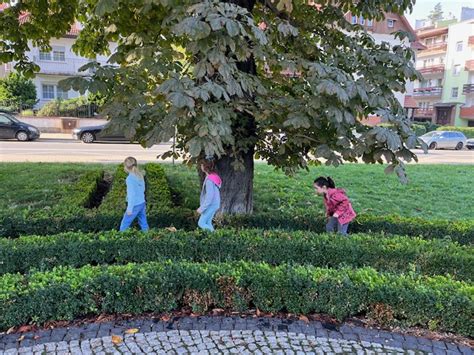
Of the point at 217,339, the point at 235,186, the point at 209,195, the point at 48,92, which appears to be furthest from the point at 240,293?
the point at 48,92

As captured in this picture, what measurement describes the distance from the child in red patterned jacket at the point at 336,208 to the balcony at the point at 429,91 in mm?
48709

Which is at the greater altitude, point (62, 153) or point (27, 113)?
point (27, 113)

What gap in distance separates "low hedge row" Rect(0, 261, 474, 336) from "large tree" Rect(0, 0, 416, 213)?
3.99 ft

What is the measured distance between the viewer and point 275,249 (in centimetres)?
482

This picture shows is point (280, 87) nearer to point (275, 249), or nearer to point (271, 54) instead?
point (271, 54)

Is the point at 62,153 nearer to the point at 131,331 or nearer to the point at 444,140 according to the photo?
the point at 131,331

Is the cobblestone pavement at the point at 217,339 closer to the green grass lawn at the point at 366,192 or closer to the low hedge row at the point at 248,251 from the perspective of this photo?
the low hedge row at the point at 248,251

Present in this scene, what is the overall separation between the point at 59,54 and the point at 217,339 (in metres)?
32.5

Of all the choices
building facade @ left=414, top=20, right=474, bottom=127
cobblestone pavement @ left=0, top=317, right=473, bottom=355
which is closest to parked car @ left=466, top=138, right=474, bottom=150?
building facade @ left=414, top=20, right=474, bottom=127

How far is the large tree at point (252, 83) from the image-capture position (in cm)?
375

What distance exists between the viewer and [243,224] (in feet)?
20.1

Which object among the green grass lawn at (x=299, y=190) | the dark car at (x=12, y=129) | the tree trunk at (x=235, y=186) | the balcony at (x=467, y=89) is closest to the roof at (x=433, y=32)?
the balcony at (x=467, y=89)

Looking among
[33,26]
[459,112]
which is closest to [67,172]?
[33,26]

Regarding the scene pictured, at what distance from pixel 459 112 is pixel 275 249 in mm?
46871
